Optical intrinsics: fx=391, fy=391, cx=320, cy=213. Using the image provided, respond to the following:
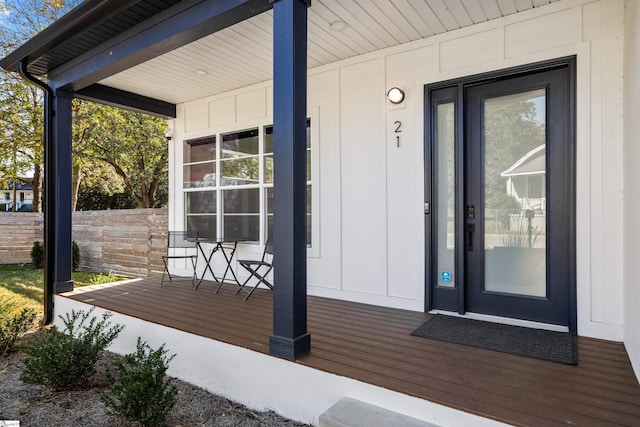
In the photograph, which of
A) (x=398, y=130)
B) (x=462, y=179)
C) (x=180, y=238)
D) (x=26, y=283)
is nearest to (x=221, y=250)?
(x=180, y=238)

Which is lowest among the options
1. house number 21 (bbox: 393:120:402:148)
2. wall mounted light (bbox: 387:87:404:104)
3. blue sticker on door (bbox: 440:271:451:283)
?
blue sticker on door (bbox: 440:271:451:283)

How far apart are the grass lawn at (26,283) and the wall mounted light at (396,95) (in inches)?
193

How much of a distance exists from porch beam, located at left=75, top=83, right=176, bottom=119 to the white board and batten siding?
45.4 inches

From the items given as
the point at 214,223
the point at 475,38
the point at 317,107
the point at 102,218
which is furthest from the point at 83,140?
the point at 475,38

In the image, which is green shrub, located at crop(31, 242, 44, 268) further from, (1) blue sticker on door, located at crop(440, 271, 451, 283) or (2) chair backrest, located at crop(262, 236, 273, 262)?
(1) blue sticker on door, located at crop(440, 271, 451, 283)

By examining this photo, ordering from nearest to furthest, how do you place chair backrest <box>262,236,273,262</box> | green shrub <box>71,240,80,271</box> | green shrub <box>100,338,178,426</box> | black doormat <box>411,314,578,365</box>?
green shrub <box>100,338,178,426</box> < black doormat <box>411,314,578,365</box> < chair backrest <box>262,236,273,262</box> < green shrub <box>71,240,80,271</box>

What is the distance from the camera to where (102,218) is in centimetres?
790

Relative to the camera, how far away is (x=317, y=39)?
360 centimetres

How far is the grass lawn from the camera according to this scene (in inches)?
214

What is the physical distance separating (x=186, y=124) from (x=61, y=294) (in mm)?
2712

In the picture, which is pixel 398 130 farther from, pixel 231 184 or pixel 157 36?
pixel 231 184

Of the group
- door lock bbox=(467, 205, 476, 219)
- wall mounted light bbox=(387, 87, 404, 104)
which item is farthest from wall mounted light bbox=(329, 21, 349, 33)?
door lock bbox=(467, 205, 476, 219)

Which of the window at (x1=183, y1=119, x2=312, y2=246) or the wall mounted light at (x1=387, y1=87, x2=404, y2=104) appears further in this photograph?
the window at (x1=183, y1=119, x2=312, y2=246)

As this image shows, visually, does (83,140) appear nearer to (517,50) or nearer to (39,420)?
(39,420)
